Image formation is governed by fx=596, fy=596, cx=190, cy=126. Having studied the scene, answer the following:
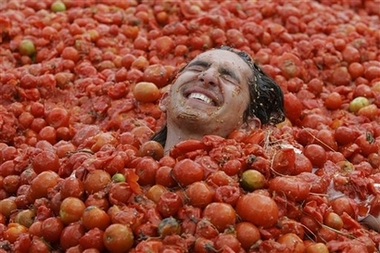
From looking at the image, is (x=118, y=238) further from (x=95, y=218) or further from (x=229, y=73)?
(x=229, y=73)

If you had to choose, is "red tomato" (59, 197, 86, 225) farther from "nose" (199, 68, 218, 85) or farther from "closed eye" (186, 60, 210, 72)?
"closed eye" (186, 60, 210, 72)

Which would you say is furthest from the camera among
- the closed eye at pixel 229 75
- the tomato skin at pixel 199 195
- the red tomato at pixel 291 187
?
the closed eye at pixel 229 75

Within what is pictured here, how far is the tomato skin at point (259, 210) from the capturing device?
10.1 ft

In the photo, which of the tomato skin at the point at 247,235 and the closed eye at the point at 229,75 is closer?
the tomato skin at the point at 247,235

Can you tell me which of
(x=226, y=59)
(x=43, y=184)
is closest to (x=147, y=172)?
(x=43, y=184)

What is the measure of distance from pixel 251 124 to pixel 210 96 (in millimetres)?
417

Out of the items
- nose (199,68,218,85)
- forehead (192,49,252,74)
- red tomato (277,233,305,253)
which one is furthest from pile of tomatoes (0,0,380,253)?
forehead (192,49,252,74)

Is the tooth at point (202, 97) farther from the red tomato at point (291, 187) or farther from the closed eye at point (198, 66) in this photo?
the red tomato at point (291, 187)

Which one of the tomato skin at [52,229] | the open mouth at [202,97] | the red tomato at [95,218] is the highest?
the open mouth at [202,97]

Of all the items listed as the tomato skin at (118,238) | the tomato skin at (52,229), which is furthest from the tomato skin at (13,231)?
the tomato skin at (118,238)

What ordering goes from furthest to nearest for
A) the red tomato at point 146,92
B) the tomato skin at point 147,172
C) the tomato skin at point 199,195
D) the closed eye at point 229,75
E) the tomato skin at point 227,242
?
the red tomato at point 146,92
the closed eye at point 229,75
the tomato skin at point 147,172
the tomato skin at point 199,195
the tomato skin at point 227,242

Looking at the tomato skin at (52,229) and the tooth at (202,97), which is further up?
the tooth at (202,97)

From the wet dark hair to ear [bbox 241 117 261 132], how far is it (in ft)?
0.09

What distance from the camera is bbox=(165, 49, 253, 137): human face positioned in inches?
151
